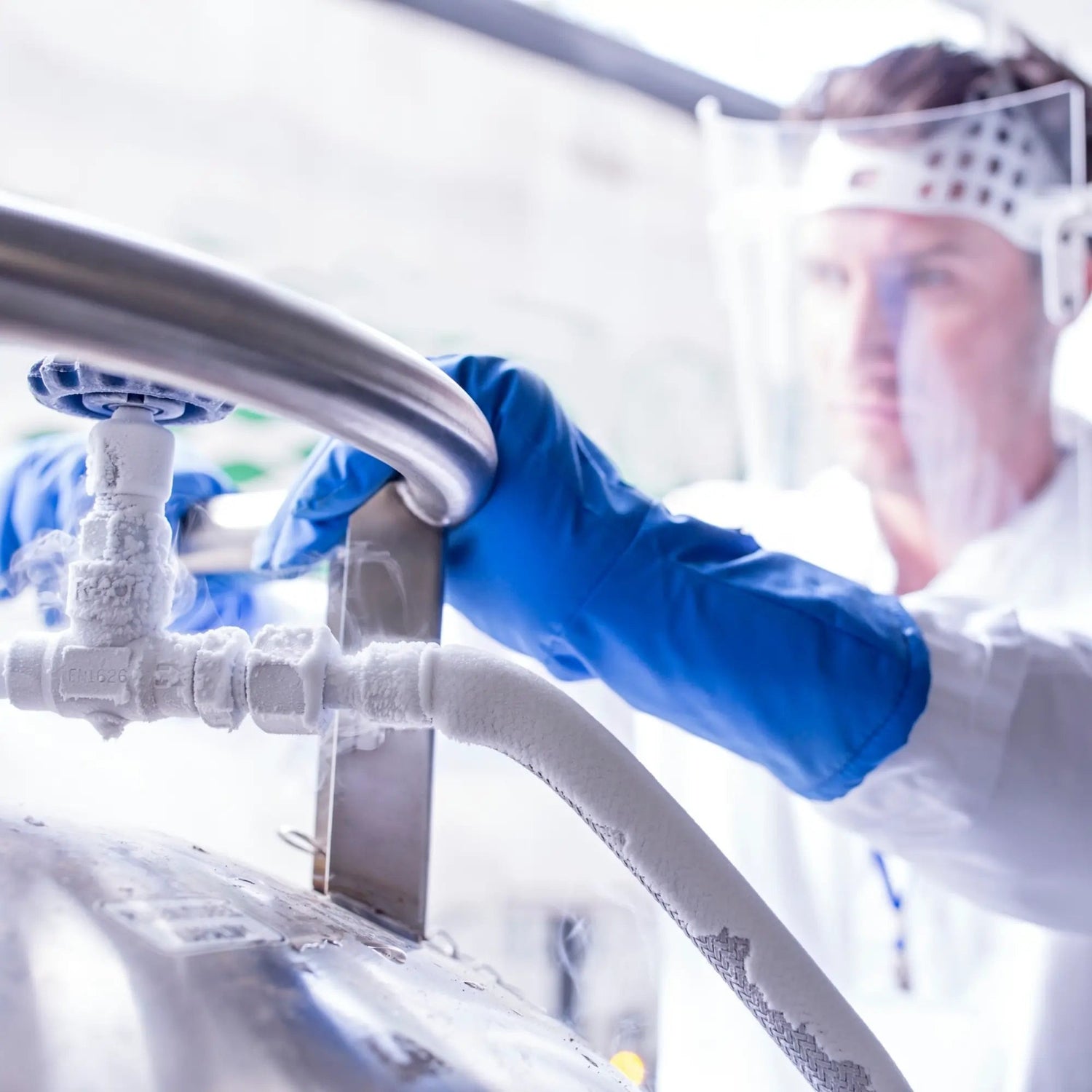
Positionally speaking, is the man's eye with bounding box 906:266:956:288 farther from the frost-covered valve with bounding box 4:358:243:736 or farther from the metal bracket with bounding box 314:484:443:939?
the frost-covered valve with bounding box 4:358:243:736

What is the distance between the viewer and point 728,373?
2.04 metres

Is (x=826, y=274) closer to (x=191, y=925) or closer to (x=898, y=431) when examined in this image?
(x=898, y=431)

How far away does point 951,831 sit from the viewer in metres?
0.67

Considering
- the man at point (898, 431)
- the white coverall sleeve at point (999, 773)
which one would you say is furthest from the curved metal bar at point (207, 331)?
the man at point (898, 431)

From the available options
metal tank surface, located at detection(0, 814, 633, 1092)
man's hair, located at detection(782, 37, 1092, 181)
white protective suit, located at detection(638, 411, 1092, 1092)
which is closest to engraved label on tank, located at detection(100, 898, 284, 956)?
metal tank surface, located at detection(0, 814, 633, 1092)

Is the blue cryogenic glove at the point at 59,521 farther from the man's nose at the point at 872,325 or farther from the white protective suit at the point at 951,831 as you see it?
the man's nose at the point at 872,325

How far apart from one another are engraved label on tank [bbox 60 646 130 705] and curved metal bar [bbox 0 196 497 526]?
0.11 meters

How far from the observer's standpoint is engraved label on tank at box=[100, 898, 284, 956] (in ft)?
1.09

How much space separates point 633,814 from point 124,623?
19cm

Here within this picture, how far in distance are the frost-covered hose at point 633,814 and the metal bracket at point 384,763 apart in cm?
13

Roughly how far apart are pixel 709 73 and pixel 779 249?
79 centimetres

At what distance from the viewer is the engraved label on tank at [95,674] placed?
0.36 m

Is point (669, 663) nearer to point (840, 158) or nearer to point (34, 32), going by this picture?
point (840, 158)

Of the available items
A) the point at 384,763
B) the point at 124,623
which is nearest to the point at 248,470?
the point at 384,763
